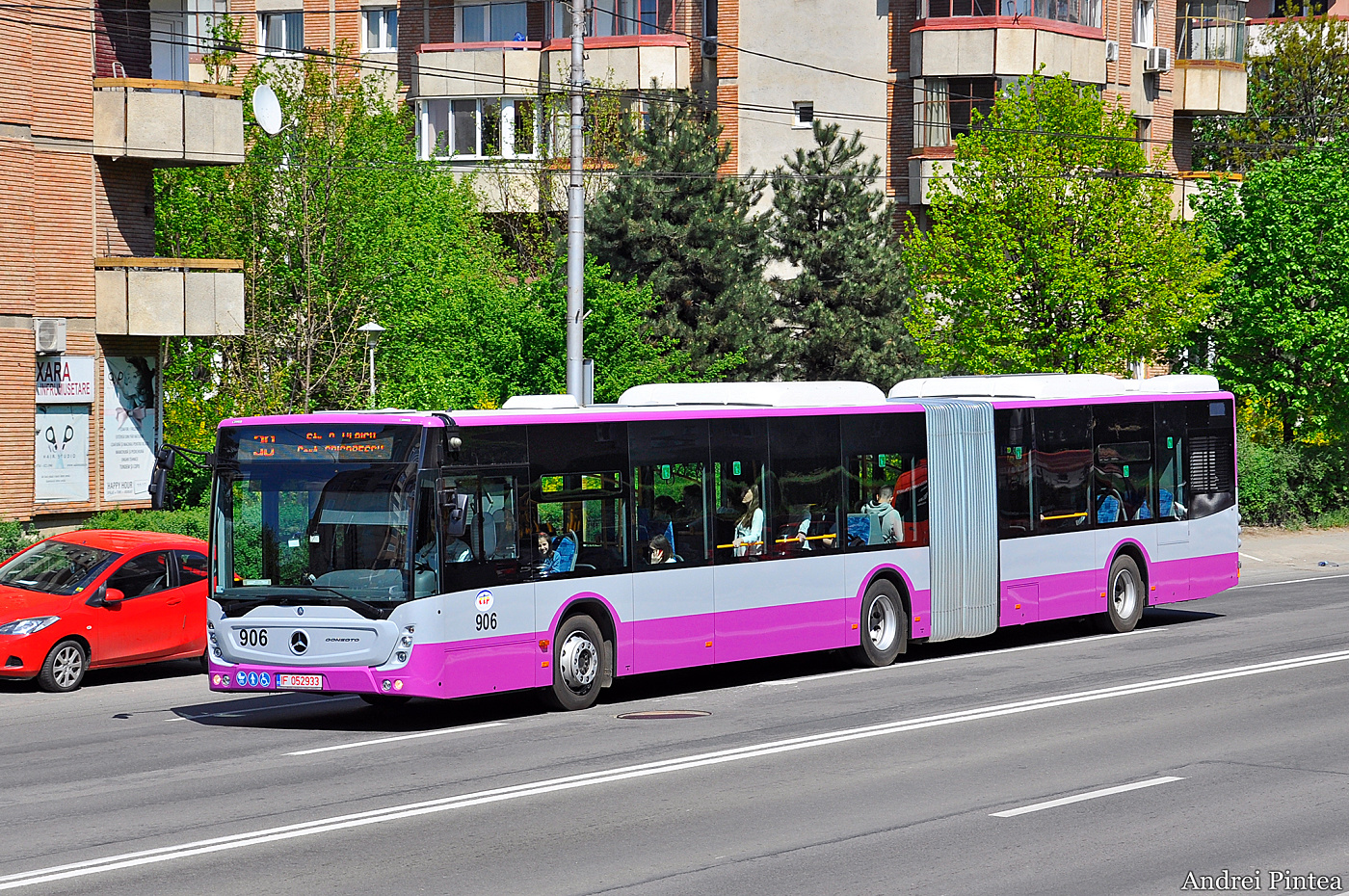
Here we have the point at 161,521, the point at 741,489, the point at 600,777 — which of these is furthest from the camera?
the point at 161,521

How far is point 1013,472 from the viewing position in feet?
68.9

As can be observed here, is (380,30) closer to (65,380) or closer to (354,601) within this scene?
(65,380)

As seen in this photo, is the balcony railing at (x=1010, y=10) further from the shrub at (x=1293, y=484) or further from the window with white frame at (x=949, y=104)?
the shrub at (x=1293, y=484)

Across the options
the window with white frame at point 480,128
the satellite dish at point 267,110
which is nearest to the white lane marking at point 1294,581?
the satellite dish at point 267,110

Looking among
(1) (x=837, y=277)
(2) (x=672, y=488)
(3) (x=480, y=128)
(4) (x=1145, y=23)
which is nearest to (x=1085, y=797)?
(2) (x=672, y=488)

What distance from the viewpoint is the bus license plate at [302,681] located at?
1462 centimetres

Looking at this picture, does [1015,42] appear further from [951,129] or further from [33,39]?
[33,39]

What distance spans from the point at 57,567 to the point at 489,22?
3451 centimetres

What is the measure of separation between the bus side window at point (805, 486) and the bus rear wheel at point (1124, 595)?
208 inches

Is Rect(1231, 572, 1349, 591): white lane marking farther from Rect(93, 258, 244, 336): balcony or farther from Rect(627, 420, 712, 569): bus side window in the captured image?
Rect(93, 258, 244, 336): balcony

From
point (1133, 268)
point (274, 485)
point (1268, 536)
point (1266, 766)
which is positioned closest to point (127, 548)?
point (274, 485)

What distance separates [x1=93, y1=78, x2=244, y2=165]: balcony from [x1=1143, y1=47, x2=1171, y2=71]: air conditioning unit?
99.4 feet

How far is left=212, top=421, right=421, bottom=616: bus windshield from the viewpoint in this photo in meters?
14.6

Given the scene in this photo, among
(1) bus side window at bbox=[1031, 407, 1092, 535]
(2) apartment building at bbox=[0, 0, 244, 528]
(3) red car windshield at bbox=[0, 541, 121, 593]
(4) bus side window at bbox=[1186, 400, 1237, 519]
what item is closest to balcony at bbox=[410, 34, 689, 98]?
(2) apartment building at bbox=[0, 0, 244, 528]
